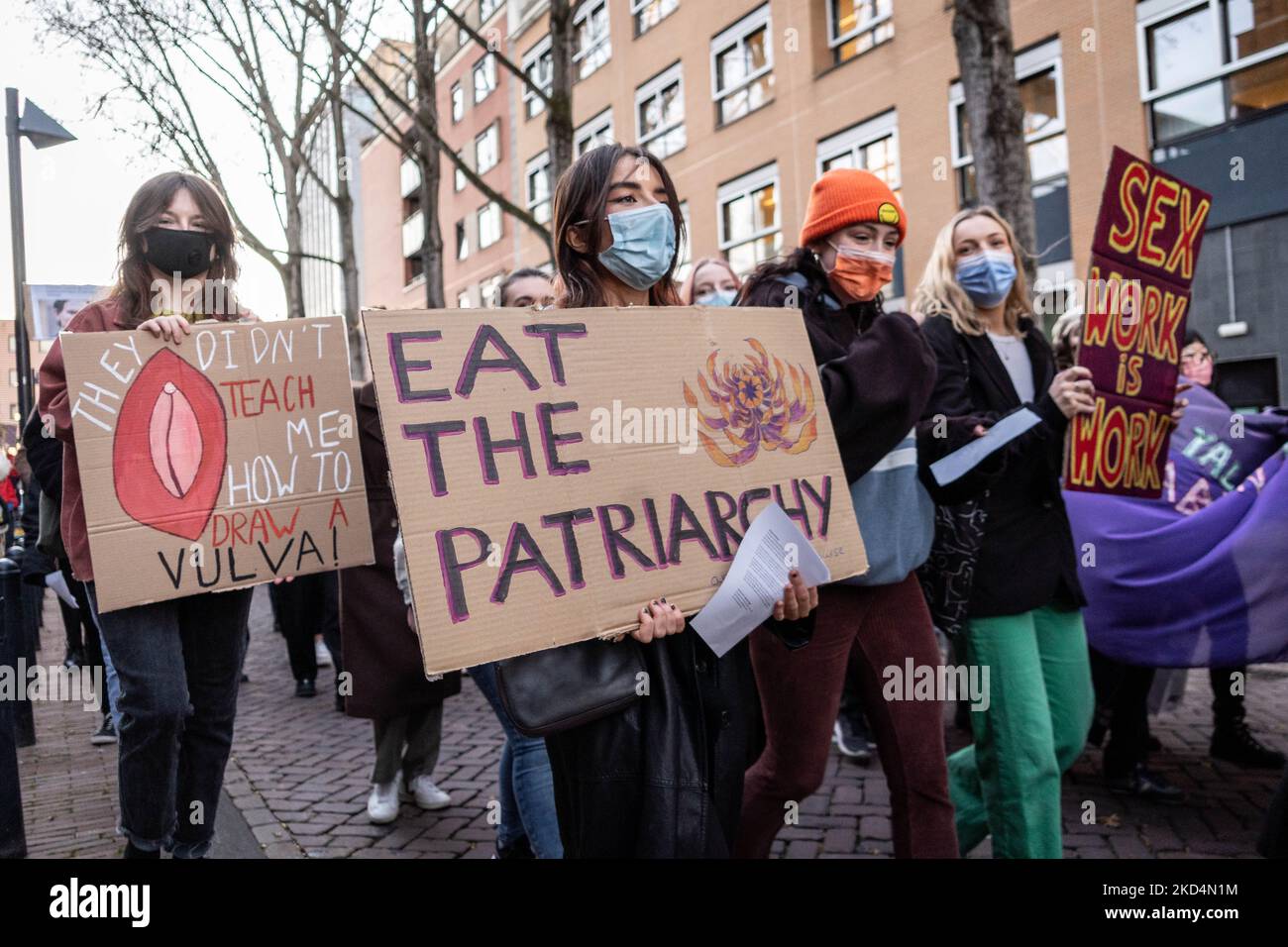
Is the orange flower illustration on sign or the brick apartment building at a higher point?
the brick apartment building

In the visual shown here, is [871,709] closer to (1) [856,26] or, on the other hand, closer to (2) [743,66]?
(1) [856,26]

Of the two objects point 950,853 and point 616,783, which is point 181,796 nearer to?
point 616,783

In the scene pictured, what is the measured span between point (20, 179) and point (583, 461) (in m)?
10.5

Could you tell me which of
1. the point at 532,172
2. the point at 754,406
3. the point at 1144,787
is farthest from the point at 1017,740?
the point at 532,172

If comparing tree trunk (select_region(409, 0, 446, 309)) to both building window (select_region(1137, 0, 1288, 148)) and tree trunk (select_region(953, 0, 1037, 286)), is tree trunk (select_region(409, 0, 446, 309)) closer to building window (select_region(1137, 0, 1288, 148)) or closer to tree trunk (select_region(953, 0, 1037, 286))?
tree trunk (select_region(953, 0, 1037, 286))

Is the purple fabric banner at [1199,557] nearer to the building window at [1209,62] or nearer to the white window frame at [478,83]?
the building window at [1209,62]

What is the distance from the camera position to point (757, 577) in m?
2.03

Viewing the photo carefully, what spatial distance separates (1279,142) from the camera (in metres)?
11.8

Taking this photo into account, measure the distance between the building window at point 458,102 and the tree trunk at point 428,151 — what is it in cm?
1982

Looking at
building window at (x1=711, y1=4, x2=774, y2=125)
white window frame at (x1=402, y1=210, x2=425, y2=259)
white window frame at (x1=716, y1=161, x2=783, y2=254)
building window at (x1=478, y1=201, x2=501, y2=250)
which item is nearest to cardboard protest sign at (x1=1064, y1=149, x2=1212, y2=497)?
white window frame at (x1=716, y1=161, x2=783, y2=254)

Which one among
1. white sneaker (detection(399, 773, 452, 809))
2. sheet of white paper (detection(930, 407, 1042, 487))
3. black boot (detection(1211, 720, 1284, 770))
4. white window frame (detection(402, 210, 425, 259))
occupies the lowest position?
black boot (detection(1211, 720, 1284, 770))

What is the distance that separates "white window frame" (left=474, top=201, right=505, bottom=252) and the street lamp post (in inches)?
854

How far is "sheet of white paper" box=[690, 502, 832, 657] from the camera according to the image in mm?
1966
